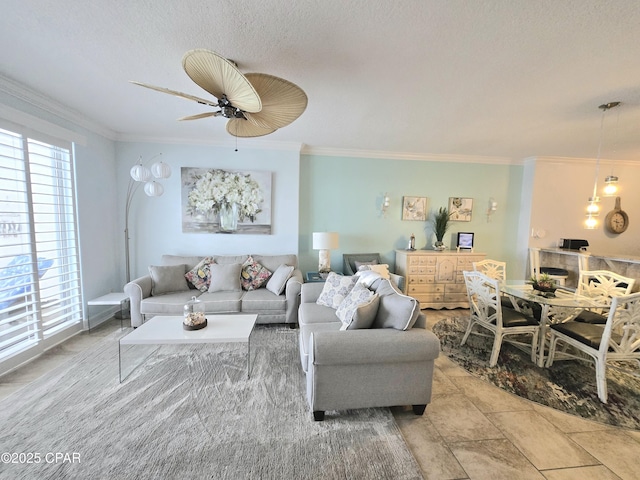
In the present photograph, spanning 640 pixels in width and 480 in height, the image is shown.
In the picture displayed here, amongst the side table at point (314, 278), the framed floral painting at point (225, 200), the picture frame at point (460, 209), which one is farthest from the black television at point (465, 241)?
the framed floral painting at point (225, 200)

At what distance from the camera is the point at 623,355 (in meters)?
2.10

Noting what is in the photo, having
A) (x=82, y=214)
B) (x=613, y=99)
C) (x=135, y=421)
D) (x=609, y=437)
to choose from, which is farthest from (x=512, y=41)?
(x=82, y=214)

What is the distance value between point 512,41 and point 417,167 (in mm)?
2949

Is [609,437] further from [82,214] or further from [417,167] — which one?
[82,214]

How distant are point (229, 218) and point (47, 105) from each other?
7.40 ft

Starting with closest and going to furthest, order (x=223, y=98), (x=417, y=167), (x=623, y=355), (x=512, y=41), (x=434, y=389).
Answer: (x=512, y=41) < (x=223, y=98) < (x=623, y=355) < (x=434, y=389) < (x=417, y=167)

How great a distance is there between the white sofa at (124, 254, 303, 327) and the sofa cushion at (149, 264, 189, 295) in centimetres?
1

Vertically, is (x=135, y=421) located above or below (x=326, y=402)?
below

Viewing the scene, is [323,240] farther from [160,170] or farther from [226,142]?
[160,170]

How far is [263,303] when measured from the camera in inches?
129

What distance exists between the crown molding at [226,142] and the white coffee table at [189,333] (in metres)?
2.65

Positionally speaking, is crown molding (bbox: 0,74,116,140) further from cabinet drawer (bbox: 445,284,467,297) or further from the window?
cabinet drawer (bbox: 445,284,467,297)

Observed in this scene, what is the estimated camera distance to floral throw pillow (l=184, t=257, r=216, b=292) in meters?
3.57

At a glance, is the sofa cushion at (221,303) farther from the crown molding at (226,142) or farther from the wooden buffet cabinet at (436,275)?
the wooden buffet cabinet at (436,275)
